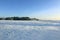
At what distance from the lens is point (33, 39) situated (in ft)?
9.91

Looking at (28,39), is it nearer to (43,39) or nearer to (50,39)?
(43,39)

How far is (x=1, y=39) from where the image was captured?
9.66 feet

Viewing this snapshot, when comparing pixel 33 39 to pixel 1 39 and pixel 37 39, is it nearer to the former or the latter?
pixel 37 39

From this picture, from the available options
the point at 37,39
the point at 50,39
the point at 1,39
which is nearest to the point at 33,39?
the point at 37,39

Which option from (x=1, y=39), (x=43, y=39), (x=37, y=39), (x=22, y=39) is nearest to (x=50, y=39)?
(x=43, y=39)

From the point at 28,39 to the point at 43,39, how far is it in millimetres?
488

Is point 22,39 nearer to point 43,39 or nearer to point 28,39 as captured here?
point 28,39

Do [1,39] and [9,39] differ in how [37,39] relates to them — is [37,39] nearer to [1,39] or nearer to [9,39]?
[9,39]

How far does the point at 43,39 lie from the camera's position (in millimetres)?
3057

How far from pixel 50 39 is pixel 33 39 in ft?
1.79

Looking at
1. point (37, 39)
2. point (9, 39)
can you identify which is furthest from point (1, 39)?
point (37, 39)

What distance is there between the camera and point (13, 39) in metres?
2.98

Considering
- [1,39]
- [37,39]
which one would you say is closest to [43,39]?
[37,39]

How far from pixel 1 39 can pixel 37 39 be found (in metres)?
1.14
